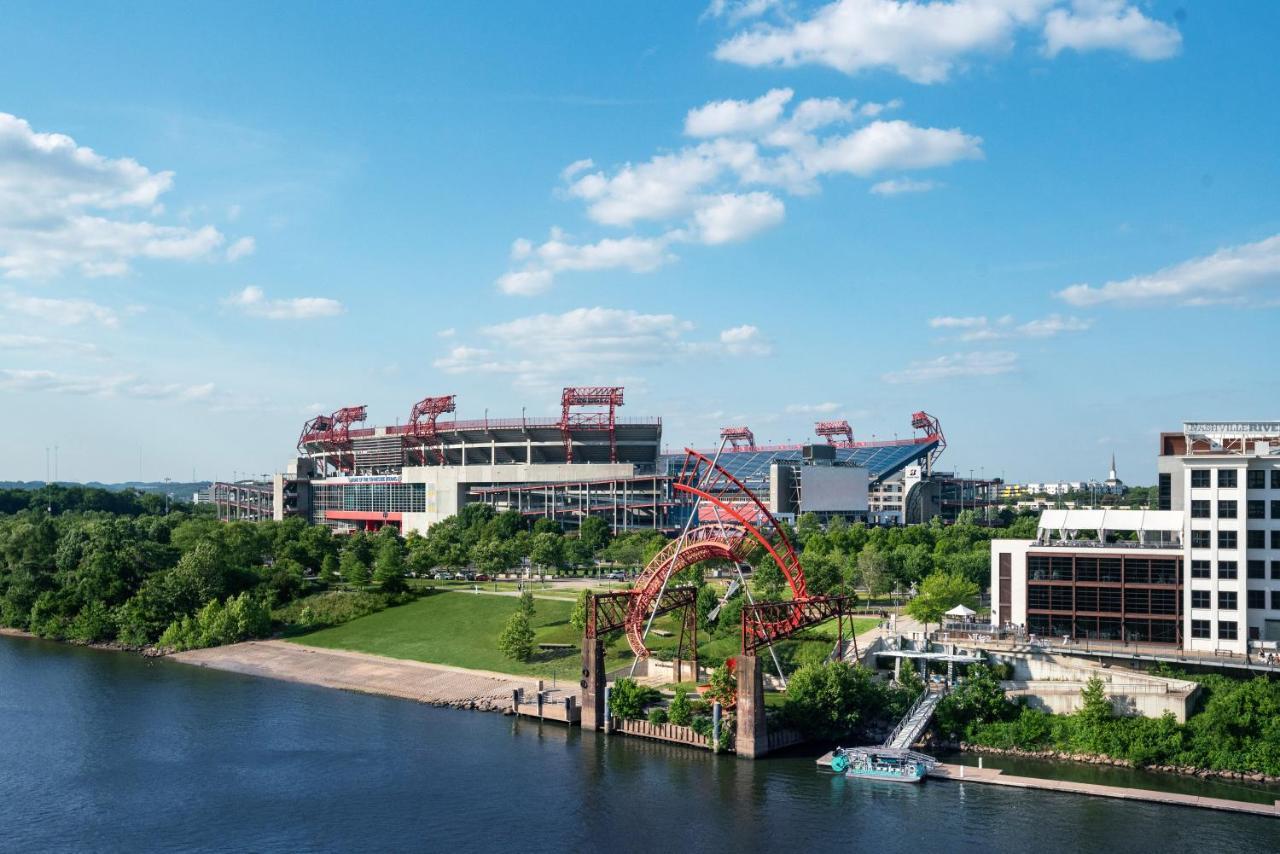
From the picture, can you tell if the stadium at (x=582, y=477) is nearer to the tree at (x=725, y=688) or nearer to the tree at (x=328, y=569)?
the tree at (x=328, y=569)

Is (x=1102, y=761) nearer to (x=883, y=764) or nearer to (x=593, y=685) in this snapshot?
(x=883, y=764)

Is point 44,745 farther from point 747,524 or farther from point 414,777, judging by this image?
point 747,524

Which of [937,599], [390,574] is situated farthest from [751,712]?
[390,574]

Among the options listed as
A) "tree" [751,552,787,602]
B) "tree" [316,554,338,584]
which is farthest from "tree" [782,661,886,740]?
"tree" [316,554,338,584]

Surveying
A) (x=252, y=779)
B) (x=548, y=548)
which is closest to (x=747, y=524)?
(x=252, y=779)

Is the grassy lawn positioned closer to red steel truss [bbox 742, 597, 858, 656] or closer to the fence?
red steel truss [bbox 742, 597, 858, 656]

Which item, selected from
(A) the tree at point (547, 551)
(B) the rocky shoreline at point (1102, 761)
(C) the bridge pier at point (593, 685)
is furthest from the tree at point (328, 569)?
(B) the rocky shoreline at point (1102, 761)
